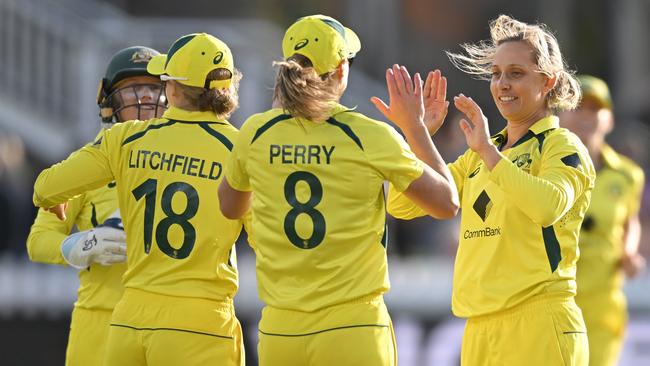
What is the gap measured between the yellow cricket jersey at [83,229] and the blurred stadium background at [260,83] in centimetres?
363

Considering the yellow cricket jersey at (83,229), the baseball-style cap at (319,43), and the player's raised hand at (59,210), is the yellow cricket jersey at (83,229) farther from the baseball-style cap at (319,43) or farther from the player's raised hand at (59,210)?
the baseball-style cap at (319,43)

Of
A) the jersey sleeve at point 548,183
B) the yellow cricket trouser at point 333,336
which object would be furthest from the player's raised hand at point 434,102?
the yellow cricket trouser at point 333,336

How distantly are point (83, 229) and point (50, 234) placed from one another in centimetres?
16

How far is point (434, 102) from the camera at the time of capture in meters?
5.38

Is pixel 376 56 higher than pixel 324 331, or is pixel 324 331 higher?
pixel 376 56

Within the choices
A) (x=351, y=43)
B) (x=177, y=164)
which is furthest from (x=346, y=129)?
(x=177, y=164)

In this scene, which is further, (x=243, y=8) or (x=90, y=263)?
(x=243, y=8)

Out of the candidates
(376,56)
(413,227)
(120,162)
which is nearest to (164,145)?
(120,162)

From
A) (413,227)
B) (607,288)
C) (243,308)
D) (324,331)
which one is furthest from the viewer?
(413,227)

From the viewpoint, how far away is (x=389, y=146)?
185 inches

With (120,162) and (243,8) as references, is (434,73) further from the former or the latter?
(243,8)

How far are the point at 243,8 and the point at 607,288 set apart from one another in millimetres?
8405

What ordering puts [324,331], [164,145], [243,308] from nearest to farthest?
[324,331], [164,145], [243,308]

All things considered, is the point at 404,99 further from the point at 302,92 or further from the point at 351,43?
the point at 302,92
